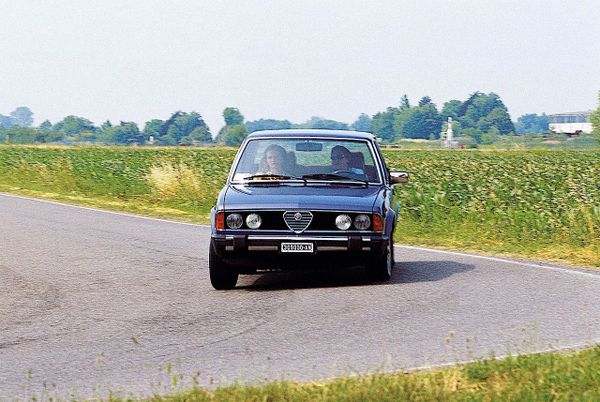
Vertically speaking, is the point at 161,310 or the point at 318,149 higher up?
the point at 318,149

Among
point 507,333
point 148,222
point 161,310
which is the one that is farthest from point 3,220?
point 507,333

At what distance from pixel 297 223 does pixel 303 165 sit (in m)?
1.37

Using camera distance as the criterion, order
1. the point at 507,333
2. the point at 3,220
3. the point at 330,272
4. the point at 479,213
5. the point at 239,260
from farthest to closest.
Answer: the point at 3,220 → the point at 479,213 → the point at 330,272 → the point at 239,260 → the point at 507,333

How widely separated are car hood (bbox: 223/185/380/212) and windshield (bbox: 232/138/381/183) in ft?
0.93

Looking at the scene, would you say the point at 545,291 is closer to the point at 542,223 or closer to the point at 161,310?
the point at 161,310

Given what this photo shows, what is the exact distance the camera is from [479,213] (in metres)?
21.5

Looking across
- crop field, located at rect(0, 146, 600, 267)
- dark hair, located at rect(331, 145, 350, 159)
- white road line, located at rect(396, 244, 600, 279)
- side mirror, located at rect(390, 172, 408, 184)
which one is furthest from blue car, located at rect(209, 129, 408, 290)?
crop field, located at rect(0, 146, 600, 267)

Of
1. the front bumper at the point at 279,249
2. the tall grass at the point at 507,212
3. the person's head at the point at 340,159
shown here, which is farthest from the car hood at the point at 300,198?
the tall grass at the point at 507,212

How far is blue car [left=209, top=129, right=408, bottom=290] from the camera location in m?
11.9

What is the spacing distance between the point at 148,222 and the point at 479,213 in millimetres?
6380

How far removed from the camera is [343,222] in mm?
11984

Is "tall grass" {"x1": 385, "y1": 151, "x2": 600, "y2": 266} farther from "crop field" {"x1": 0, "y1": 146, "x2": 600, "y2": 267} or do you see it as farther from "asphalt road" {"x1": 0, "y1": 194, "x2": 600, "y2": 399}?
"asphalt road" {"x1": 0, "y1": 194, "x2": 600, "y2": 399}

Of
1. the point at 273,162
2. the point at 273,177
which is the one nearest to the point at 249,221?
the point at 273,177

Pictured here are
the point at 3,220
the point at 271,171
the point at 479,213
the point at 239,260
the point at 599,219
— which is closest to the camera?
the point at 239,260
